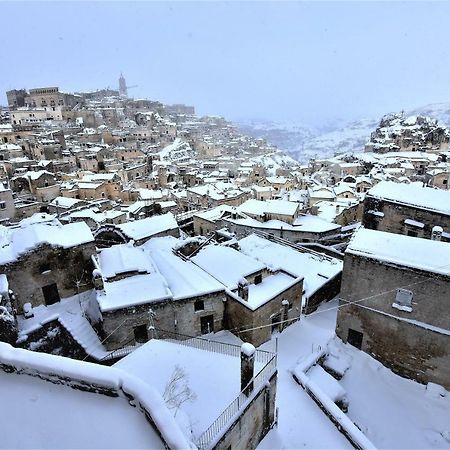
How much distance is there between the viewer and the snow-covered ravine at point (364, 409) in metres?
13.1

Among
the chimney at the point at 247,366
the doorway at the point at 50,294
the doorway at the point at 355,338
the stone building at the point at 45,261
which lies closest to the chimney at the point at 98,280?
the stone building at the point at 45,261

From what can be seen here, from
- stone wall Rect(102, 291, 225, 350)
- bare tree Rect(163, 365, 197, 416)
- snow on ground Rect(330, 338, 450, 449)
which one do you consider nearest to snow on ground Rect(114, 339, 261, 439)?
bare tree Rect(163, 365, 197, 416)

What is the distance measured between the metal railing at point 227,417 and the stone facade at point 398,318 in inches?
292

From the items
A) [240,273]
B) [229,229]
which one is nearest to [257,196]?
[229,229]

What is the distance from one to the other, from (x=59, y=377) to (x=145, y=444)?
205cm

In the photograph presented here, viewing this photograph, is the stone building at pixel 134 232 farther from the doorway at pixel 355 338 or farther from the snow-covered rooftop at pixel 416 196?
the doorway at pixel 355 338

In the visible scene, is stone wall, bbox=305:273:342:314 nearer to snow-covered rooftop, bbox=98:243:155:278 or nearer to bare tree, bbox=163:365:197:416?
snow-covered rooftop, bbox=98:243:155:278

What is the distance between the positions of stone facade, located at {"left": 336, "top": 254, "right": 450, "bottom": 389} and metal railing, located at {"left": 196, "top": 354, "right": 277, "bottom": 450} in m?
7.42

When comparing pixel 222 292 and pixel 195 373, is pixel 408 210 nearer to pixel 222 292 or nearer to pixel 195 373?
pixel 222 292

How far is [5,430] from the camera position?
5.05 m

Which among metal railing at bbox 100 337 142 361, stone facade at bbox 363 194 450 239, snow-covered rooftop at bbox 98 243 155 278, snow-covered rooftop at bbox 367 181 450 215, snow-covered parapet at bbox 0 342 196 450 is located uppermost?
snow-covered parapet at bbox 0 342 196 450

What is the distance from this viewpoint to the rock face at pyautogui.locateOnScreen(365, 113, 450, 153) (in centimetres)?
9238

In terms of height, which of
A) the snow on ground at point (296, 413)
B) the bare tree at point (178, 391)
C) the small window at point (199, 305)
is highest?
the bare tree at point (178, 391)

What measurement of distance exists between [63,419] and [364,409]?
46.7ft
